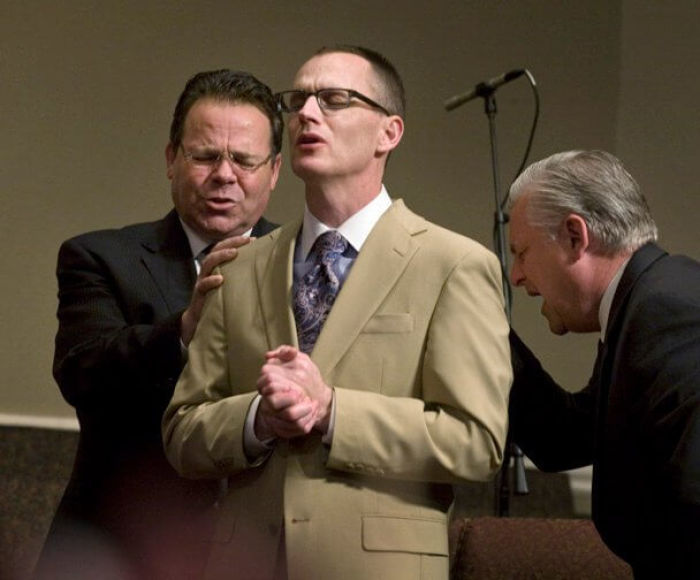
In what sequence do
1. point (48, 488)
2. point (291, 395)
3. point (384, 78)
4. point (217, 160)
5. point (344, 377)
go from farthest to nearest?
point (48, 488)
point (217, 160)
point (384, 78)
point (344, 377)
point (291, 395)

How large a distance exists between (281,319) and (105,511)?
67 centimetres

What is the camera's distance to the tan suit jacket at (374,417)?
2129 millimetres

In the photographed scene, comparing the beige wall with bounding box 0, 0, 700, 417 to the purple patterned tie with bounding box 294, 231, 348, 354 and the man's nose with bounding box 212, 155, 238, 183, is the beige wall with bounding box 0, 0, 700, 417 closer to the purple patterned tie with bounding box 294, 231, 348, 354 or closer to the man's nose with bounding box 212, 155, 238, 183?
the man's nose with bounding box 212, 155, 238, 183

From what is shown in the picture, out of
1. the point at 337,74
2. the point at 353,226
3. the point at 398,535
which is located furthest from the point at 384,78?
the point at 398,535

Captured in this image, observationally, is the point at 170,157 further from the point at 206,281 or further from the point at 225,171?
the point at 206,281

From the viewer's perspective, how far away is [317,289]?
2309 mm

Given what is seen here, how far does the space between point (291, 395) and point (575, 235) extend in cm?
75

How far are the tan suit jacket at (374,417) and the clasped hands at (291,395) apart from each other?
1.4 inches

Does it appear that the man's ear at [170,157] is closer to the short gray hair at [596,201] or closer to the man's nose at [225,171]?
the man's nose at [225,171]

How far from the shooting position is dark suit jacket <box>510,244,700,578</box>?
2.20 metres

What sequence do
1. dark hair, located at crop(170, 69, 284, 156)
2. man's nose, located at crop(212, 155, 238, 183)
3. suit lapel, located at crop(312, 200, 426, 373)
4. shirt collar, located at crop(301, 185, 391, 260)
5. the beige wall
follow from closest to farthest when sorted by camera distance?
suit lapel, located at crop(312, 200, 426, 373) → shirt collar, located at crop(301, 185, 391, 260) → man's nose, located at crop(212, 155, 238, 183) → dark hair, located at crop(170, 69, 284, 156) → the beige wall

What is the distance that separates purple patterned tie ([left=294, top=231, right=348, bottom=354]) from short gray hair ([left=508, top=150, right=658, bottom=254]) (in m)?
0.45

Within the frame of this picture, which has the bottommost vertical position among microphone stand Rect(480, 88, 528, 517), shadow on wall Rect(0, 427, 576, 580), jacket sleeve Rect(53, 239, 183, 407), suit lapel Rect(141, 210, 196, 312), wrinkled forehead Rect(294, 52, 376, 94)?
shadow on wall Rect(0, 427, 576, 580)

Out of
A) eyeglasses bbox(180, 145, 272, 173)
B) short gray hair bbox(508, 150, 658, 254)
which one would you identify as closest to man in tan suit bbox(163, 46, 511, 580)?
short gray hair bbox(508, 150, 658, 254)
